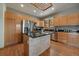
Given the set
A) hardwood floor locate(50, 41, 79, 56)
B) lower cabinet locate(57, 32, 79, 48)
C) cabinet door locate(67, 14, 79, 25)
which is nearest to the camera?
hardwood floor locate(50, 41, 79, 56)

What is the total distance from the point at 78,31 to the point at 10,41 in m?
2.76

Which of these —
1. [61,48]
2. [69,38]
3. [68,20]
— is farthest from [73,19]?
[61,48]

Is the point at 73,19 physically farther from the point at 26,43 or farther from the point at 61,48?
the point at 26,43

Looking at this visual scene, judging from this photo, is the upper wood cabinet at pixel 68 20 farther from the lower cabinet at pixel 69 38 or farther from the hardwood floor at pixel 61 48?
the hardwood floor at pixel 61 48

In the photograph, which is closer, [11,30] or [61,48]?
[11,30]

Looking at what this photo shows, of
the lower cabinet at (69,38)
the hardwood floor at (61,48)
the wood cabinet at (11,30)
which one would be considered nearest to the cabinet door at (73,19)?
the lower cabinet at (69,38)

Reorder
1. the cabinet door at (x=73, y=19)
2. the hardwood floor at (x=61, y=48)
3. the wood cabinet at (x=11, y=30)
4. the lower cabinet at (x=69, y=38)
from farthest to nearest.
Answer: the cabinet door at (x=73, y=19)
the lower cabinet at (x=69, y=38)
the hardwood floor at (x=61, y=48)
the wood cabinet at (x=11, y=30)

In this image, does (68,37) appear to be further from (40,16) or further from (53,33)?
(40,16)

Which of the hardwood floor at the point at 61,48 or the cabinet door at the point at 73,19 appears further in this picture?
the cabinet door at the point at 73,19

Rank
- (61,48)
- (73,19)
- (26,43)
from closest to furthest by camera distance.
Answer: (26,43) < (61,48) < (73,19)

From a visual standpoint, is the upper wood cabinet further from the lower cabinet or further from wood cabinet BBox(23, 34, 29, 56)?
wood cabinet BBox(23, 34, 29, 56)

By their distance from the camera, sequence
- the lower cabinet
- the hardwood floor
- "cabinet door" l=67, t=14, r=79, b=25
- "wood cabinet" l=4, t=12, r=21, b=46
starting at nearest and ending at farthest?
"wood cabinet" l=4, t=12, r=21, b=46 → the hardwood floor → the lower cabinet → "cabinet door" l=67, t=14, r=79, b=25

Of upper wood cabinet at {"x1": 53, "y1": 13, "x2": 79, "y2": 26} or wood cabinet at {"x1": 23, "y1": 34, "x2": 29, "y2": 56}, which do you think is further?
upper wood cabinet at {"x1": 53, "y1": 13, "x2": 79, "y2": 26}

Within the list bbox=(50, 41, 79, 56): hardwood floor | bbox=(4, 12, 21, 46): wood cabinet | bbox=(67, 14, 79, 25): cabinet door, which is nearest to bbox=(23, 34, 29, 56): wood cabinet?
bbox=(4, 12, 21, 46): wood cabinet
